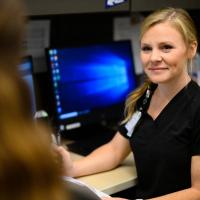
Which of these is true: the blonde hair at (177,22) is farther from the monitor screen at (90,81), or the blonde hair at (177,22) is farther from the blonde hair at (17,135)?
the blonde hair at (17,135)

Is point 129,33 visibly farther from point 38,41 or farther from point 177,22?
point 177,22

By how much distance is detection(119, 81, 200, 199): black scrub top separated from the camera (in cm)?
132

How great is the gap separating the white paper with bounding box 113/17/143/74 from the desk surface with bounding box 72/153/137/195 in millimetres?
671

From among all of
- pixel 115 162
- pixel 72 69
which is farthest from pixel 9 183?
pixel 72 69

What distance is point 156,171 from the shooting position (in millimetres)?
1371

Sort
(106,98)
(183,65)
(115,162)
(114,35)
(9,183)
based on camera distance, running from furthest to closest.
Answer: (114,35) < (106,98) < (115,162) < (183,65) < (9,183)

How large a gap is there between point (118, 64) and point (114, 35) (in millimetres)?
181

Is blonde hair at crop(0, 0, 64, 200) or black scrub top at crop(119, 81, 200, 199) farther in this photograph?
black scrub top at crop(119, 81, 200, 199)

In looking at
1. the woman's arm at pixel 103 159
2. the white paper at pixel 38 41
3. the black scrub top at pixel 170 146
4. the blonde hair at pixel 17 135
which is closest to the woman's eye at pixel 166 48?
the black scrub top at pixel 170 146

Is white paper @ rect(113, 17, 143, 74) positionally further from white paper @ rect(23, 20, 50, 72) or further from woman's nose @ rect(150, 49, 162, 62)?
woman's nose @ rect(150, 49, 162, 62)

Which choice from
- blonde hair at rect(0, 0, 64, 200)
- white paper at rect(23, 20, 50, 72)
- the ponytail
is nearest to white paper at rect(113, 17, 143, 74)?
white paper at rect(23, 20, 50, 72)

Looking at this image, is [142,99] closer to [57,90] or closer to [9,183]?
[57,90]

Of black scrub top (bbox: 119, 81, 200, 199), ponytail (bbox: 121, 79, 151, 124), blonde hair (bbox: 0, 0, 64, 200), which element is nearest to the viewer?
blonde hair (bbox: 0, 0, 64, 200)

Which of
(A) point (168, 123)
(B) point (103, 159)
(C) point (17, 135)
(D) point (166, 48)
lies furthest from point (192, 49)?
(C) point (17, 135)
